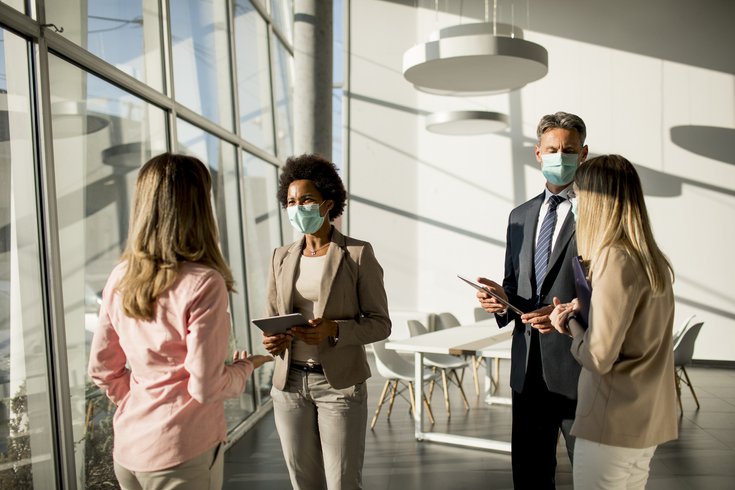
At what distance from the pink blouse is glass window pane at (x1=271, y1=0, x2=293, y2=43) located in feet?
24.6

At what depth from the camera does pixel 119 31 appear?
3.90 meters

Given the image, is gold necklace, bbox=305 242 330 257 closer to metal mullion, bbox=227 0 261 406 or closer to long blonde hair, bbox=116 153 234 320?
long blonde hair, bbox=116 153 234 320

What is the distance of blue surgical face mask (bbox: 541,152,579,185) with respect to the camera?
2742 millimetres

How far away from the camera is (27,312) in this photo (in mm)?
2867

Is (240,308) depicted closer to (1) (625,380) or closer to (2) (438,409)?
(2) (438,409)

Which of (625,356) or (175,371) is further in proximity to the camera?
(625,356)

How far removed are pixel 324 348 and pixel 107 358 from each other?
0.86m

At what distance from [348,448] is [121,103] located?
266cm

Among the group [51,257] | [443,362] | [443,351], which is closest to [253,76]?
[443,362]

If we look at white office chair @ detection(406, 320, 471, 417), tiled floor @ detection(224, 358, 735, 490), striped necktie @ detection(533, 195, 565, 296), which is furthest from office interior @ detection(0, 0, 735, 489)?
striped necktie @ detection(533, 195, 565, 296)

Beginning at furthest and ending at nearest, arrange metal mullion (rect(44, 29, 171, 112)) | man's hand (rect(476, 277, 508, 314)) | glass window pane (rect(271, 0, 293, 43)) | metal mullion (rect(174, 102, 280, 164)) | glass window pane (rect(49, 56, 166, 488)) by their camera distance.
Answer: glass window pane (rect(271, 0, 293, 43)) < metal mullion (rect(174, 102, 280, 164)) < glass window pane (rect(49, 56, 166, 488)) < metal mullion (rect(44, 29, 171, 112)) < man's hand (rect(476, 277, 508, 314))

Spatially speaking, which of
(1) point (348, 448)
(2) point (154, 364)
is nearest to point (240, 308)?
(1) point (348, 448)

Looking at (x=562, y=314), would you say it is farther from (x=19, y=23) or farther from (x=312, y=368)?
(x=19, y=23)

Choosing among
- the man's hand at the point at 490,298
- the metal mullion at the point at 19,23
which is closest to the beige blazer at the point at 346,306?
the man's hand at the point at 490,298
